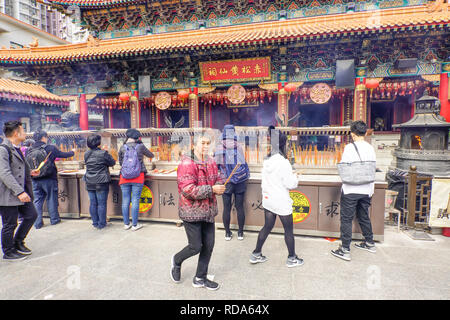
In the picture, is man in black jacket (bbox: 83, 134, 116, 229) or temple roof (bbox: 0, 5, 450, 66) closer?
man in black jacket (bbox: 83, 134, 116, 229)

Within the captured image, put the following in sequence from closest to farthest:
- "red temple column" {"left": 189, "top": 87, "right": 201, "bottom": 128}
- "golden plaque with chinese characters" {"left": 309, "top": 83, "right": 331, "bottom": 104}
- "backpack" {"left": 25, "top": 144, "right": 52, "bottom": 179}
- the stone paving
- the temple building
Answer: the stone paving → "backpack" {"left": 25, "top": 144, "right": 52, "bottom": 179} → the temple building → "golden plaque with chinese characters" {"left": 309, "top": 83, "right": 331, "bottom": 104} → "red temple column" {"left": 189, "top": 87, "right": 201, "bottom": 128}

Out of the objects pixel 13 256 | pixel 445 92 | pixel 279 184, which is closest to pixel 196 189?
pixel 279 184

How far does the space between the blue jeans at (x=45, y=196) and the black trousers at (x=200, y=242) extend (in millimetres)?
3589

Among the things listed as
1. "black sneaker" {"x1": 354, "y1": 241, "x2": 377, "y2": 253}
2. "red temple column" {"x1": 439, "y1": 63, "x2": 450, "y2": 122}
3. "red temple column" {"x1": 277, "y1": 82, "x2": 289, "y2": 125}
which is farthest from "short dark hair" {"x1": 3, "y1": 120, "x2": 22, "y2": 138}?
"red temple column" {"x1": 439, "y1": 63, "x2": 450, "y2": 122}

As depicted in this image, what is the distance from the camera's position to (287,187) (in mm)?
2971

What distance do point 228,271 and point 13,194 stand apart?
10.2 ft

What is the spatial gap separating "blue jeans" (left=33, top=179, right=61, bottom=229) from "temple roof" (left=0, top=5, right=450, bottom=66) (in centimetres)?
591

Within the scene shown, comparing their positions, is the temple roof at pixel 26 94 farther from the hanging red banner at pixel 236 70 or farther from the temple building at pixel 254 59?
the hanging red banner at pixel 236 70

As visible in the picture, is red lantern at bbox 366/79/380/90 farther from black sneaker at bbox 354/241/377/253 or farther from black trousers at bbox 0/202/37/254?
black trousers at bbox 0/202/37/254

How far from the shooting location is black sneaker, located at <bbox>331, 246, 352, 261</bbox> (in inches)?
130

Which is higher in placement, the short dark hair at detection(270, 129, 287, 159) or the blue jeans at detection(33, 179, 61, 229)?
the short dark hair at detection(270, 129, 287, 159)

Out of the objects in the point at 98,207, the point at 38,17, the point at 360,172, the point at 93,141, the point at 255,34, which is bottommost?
the point at 98,207

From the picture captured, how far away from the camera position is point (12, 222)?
3.38m

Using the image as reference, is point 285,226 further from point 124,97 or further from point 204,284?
point 124,97
